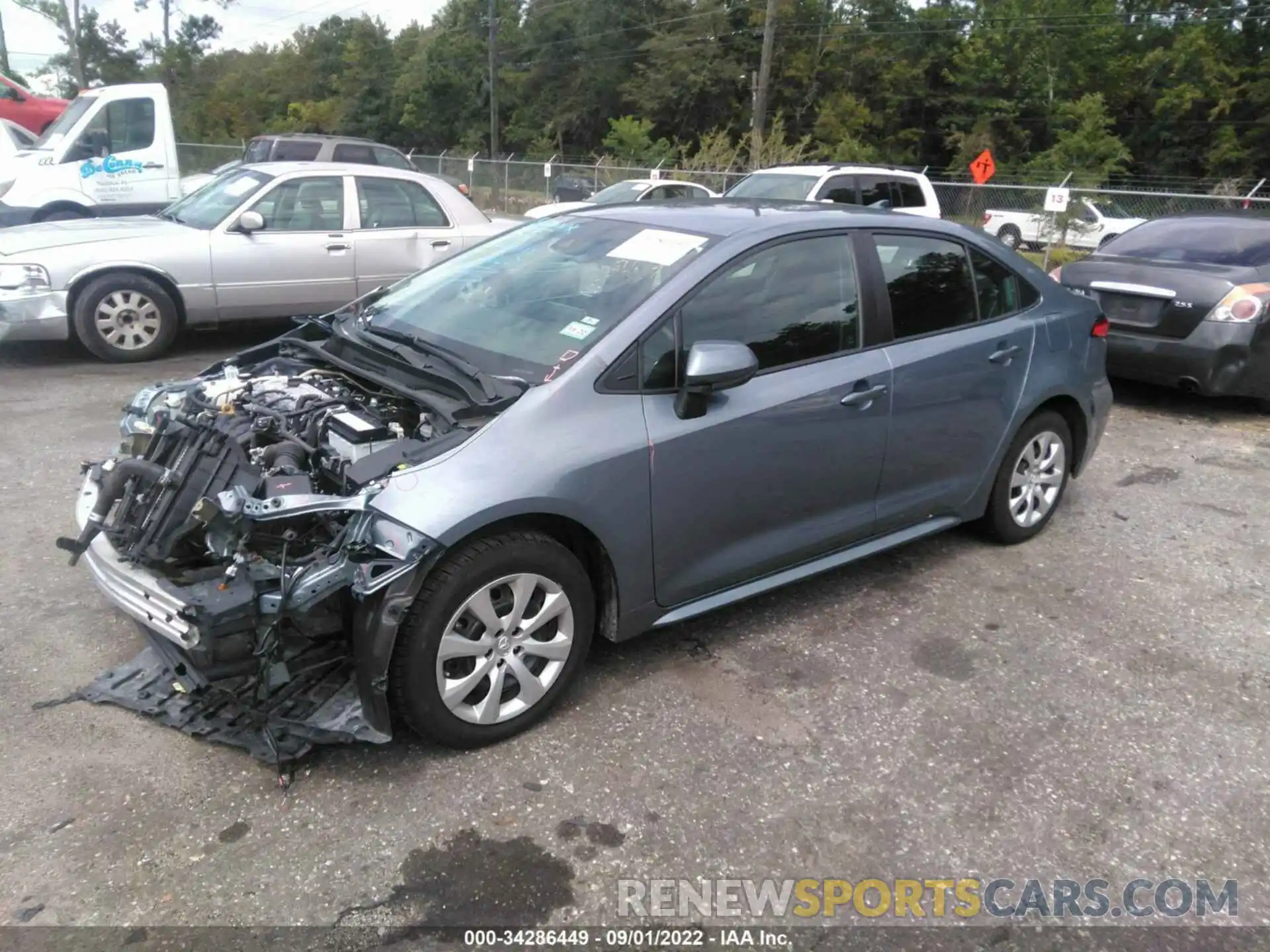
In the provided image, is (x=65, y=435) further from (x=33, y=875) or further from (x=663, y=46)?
(x=663, y=46)

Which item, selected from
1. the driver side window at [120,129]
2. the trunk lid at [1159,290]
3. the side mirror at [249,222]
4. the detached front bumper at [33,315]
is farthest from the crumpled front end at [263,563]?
the driver side window at [120,129]

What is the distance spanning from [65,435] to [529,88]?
55.1 m

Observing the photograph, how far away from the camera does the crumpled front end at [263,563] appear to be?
2.90m

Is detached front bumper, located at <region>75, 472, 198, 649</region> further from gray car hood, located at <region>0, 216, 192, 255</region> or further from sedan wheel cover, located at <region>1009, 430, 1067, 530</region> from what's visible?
gray car hood, located at <region>0, 216, 192, 255</region>

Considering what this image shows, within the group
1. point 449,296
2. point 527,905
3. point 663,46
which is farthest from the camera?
point 663,46

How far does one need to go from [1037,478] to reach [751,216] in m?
2.14

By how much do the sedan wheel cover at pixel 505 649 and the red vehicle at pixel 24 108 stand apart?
19290 mm

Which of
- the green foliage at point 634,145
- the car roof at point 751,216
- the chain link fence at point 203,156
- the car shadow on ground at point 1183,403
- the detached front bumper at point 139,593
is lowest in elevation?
the car shadow on ground at point 1183,403

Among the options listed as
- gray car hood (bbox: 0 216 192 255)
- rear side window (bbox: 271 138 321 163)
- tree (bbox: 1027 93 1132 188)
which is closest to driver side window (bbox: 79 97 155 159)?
gray car hood (bbox: 0 216 192 255)

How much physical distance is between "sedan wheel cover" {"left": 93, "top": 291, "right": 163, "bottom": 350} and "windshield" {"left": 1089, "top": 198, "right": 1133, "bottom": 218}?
17.4 metres

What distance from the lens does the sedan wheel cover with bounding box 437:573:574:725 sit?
3082 mm

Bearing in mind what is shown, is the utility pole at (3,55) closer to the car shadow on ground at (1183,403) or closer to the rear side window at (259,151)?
the rear side window at (259,151)

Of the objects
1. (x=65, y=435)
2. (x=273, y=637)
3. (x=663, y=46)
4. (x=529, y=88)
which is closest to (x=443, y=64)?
(x=529, y=88)

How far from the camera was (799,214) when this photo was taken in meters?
4.16
